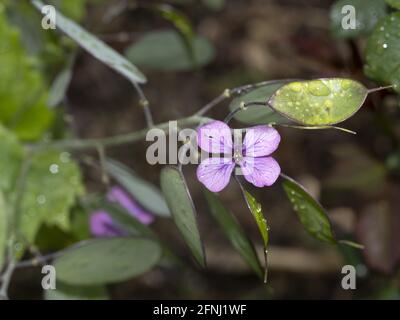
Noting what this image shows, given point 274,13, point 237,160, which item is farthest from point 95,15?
point 237,160

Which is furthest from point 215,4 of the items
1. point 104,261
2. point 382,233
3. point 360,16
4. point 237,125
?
point 104,261

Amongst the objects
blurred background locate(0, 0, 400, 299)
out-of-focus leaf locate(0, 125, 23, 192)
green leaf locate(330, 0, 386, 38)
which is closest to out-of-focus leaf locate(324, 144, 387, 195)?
blurred background locate(0, 0, 400, 299)

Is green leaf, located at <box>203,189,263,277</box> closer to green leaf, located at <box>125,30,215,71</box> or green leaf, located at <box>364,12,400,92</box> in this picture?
green leaf, located at <box>364,12,400,92</box>

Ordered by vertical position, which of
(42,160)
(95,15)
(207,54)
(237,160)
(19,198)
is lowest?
(237,160)

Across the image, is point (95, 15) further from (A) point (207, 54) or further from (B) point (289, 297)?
(B) point (289, 297)

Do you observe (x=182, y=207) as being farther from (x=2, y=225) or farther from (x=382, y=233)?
(x=382, y=233)

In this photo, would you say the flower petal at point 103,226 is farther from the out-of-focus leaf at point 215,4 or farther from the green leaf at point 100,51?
the out-of-focus leaf at point 215,4
